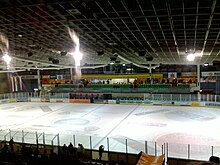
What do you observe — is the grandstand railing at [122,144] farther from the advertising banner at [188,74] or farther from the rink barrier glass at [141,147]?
the advertising banner at [188,74]

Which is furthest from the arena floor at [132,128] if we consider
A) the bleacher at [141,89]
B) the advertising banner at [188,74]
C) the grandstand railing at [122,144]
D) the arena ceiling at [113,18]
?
the advertising banner at [188,74]

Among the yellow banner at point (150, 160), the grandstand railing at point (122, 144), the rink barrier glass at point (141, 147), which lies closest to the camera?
the yellow banner at point (150, 160)

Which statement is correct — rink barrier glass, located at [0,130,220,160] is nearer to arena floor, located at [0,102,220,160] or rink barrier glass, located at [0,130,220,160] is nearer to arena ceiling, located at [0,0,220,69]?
arena floor, located at [0,102,220,160]

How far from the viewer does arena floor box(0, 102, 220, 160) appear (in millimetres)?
10875

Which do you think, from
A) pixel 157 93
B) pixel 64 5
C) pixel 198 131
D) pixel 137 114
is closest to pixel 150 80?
pixel 157 93

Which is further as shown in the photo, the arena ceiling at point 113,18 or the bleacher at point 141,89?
the bleacher at point 141,89

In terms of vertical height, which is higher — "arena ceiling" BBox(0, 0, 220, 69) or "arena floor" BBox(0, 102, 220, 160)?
"arena ceiling" BBox(0, 0, 220, 69)

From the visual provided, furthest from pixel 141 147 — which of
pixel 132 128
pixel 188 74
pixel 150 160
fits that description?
pixel 188 74

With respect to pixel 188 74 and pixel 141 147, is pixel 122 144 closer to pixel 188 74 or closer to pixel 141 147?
pixel 141 147

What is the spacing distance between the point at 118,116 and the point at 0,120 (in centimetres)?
1018

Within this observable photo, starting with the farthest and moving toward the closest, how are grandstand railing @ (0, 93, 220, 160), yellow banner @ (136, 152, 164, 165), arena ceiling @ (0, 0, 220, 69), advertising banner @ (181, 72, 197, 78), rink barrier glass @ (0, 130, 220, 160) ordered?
advertising banner @ (181, 72, 197, 78)
grandstand railing @ (0, 93, 220, 160)
rink barrier glass @ (0, 130, 220, 160)
yellow banner @ (136, 152, 164, 165)
arena ceiling @ (0, 0, 220, 69)

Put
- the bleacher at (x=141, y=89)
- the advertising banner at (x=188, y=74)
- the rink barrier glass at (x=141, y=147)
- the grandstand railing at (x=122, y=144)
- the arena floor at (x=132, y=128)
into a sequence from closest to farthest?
1. the rink barrier glass at (x=141, y=147)
2. the grandstand railing at (x=122, y=144)
3. the arena floor at (x=132, y=128)
4. the bleacher at (x=141, y=89)
5. the advertising banner at (x=188, y=74)

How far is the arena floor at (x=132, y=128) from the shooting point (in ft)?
35.7

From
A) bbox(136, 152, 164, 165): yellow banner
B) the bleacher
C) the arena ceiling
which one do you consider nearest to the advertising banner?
the bleacher
